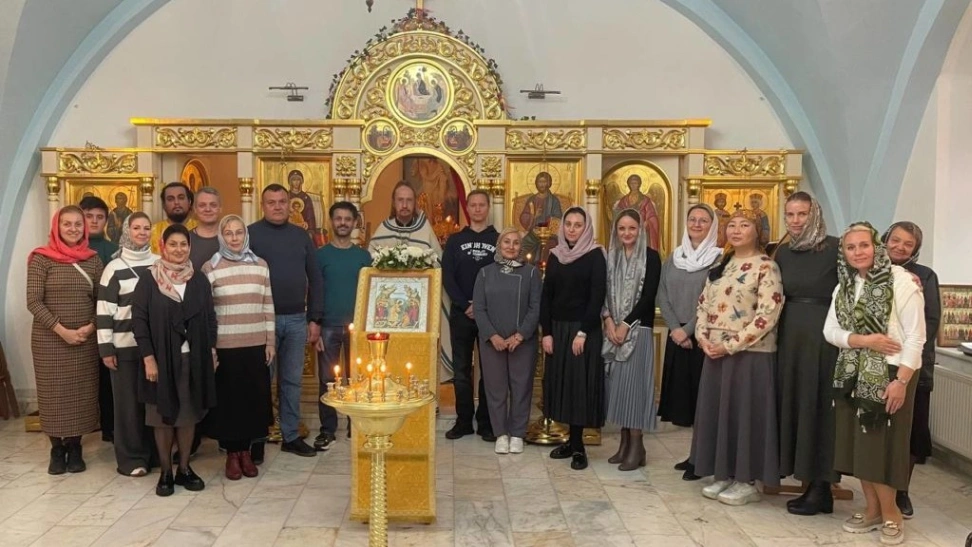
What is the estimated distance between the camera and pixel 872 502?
3932 mm

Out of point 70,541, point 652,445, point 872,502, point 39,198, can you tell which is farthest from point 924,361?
point 39,198

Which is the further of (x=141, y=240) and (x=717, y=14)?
(x=717, y=14)

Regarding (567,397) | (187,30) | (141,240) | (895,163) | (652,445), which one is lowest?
(652,445)

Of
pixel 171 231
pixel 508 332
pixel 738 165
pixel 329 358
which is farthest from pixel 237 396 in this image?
pixel 738 165

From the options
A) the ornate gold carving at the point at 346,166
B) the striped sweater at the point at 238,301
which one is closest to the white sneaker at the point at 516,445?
the striped sweater at the point at 238,301

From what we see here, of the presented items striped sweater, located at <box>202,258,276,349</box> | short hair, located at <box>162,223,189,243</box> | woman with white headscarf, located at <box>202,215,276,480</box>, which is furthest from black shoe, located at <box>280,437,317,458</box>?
short hair, located at <box>162,223,189,243</box>

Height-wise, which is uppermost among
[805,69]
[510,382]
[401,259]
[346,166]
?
[805,69]

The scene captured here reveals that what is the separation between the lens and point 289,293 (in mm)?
5113

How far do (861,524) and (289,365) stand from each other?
3.59 metres

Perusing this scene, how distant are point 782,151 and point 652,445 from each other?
2.88 m

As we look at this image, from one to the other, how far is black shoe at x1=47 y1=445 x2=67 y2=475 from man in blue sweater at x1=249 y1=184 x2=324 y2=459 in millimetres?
1353

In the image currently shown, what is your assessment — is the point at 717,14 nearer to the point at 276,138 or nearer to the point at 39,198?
the point at 276,138

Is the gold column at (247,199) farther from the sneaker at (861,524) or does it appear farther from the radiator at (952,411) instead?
the radiator at (952,411)

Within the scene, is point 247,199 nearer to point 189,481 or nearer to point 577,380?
point 189,481
